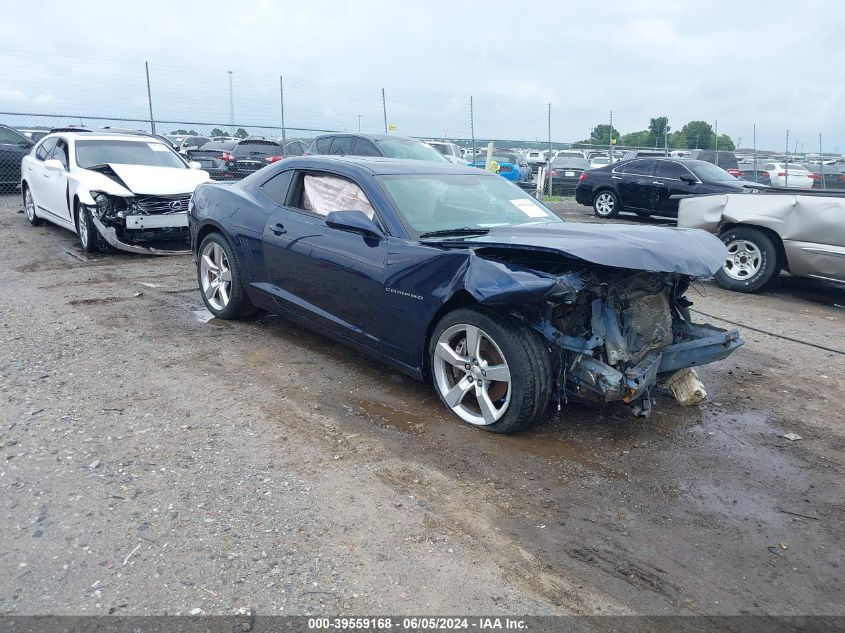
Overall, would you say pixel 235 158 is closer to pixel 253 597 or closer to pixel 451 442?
pixel 451 442

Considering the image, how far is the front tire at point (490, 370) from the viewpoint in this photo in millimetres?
3697

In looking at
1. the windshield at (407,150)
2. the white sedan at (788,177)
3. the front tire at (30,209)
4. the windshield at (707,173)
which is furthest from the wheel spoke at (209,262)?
the white sedan at (788,177)

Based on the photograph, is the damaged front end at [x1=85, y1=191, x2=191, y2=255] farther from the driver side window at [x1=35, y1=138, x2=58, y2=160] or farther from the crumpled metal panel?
the crumpled metal panel

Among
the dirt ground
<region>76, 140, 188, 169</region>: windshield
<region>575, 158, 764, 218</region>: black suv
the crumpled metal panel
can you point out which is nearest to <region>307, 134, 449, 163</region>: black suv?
<region>76, 140, 188, 169</region>: windshield

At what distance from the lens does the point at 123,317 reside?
20.5 feet

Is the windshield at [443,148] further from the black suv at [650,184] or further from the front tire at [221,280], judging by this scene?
the front tire at [221,280]

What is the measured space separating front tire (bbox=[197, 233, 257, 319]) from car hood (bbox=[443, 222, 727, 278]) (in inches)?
93.1

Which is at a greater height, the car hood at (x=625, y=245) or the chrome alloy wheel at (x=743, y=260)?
the car hood at (x=625, y=245)

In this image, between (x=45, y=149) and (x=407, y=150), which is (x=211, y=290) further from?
(x=407, y=150)

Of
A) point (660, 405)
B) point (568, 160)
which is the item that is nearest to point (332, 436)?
point (660, 405)

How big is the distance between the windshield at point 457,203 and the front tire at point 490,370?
2.52 ft

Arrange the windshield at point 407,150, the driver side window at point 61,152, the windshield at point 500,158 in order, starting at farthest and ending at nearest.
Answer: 1. the windshield at point 500,158
2. the windshield at point 407,150
3. the driver side window at point 61,152

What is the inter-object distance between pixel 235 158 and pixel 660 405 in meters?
14.5

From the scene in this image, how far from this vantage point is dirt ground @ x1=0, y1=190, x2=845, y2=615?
2.62 meters
